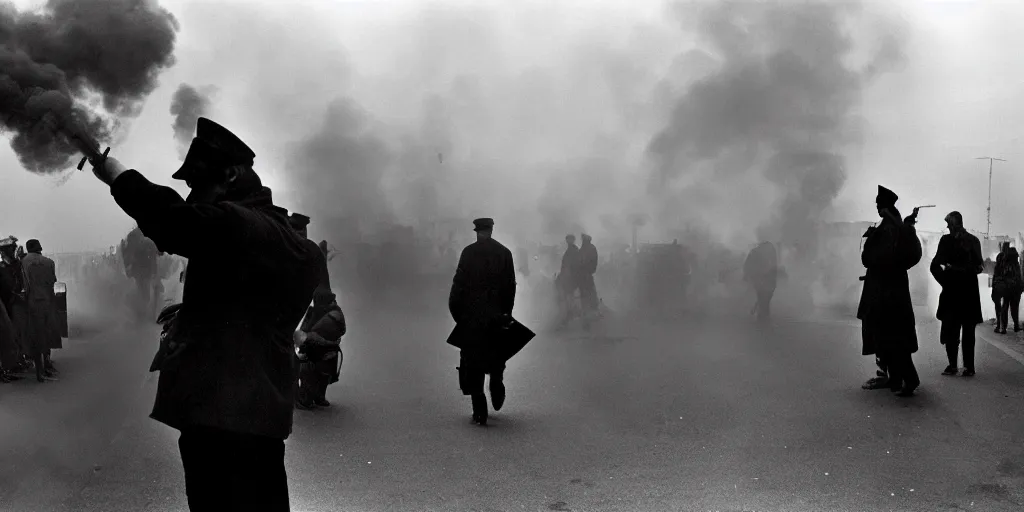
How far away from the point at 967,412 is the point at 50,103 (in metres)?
6.52

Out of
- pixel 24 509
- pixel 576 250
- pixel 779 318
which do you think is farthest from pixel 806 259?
pixel 24 509

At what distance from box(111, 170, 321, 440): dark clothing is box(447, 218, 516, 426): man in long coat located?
3659mm

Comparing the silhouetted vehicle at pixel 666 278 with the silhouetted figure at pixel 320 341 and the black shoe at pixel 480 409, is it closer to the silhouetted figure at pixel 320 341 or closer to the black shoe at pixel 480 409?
the silhouetted figure at pixel 320 341

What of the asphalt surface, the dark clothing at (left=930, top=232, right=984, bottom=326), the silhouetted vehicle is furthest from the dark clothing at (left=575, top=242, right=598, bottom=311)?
the dark clothing at (left=930, top=232, right=984, bottom=326)

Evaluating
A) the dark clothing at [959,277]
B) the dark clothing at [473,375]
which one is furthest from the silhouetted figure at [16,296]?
the dark clothing at [959,277]

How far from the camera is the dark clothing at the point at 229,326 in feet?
8.64

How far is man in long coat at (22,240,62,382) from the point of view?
8.52 m

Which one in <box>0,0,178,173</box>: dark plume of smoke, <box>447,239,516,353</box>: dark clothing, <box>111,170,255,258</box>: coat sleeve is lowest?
<box>447,239,516,353</box>: dark clothing

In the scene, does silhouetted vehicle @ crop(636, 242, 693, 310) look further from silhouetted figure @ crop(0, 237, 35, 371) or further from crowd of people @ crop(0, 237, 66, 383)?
silhouetted figure @ crop(0, 237, 35, 371)

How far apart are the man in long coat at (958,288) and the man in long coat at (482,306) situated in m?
4.70

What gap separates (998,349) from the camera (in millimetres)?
10789

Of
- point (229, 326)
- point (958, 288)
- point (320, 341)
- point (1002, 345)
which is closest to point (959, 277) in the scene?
point (958, 288)

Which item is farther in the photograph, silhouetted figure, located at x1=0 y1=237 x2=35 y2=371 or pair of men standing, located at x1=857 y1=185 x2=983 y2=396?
silhouetted figure, located at x1=0 y1=237 x2=35 y2=371

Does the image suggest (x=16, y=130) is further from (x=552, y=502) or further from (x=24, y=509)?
(x=552, y=502)
